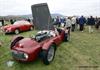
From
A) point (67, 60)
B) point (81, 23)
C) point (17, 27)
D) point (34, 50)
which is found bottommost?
point (67, 60)

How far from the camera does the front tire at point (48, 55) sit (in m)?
9.22

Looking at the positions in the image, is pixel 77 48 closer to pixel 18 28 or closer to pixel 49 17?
pixel 49 17

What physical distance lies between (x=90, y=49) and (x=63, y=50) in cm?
198

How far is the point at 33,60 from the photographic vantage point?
9.44m

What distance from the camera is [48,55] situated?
31.3 ft

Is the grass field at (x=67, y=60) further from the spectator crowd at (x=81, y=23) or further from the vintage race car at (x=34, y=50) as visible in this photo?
the spectator crowd at (x=81, y=23)

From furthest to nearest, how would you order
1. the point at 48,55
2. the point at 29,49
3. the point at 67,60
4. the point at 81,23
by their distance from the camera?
the point at 81,23 < the point at 67,60 < the point at 48,55 < the point at 29,49

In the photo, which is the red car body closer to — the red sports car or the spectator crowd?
the red sports car

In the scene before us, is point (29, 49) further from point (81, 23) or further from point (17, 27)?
point (81, 23)

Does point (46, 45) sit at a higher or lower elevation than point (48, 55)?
higher

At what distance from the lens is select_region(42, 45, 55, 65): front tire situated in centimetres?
922

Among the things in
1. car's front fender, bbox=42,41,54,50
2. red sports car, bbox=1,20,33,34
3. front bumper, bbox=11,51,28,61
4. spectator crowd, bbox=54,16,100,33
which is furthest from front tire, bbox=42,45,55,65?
spectator crowd, bbox=54,16,100,33

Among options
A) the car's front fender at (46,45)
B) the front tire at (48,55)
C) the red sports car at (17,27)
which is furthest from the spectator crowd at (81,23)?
the car's front fender at (46,45)

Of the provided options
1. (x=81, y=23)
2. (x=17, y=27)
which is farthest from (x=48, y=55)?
(x=81, y=23)
